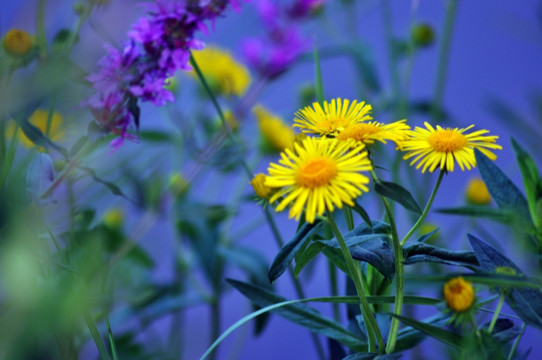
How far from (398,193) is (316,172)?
0.12ft

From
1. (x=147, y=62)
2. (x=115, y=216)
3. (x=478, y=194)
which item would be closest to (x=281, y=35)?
(x=147, y=62)

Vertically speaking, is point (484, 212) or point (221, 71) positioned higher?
point (221, 71)

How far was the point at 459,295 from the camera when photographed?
7.9 inches

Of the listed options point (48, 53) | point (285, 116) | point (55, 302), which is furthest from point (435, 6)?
point (55, 302)

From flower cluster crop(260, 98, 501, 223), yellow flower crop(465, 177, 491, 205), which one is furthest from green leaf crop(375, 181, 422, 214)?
yellow flower crop(465, 177, 491, 205)

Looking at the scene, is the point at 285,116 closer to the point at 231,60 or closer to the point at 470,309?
the point at 231,60

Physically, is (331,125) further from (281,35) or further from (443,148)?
(281,35)

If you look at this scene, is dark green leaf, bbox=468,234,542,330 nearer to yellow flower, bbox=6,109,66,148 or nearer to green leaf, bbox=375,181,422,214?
green leaf, bbox=375,181,422,214

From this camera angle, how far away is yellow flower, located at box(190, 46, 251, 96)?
62 cm

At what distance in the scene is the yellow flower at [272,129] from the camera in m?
0.55

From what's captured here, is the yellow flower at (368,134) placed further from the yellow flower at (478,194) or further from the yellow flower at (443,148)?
the yellow flower at (478,194)

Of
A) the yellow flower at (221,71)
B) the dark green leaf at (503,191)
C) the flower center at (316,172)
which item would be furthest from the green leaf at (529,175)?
the yellow flower at (221,71)

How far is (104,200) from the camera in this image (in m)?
0.47

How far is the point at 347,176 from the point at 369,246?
35 millimetres
